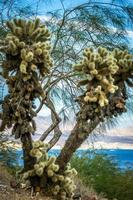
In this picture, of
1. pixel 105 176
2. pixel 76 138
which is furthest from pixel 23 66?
pixel 105 176

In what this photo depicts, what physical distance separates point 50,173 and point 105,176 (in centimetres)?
647

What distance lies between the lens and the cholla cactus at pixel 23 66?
1088 centimetres

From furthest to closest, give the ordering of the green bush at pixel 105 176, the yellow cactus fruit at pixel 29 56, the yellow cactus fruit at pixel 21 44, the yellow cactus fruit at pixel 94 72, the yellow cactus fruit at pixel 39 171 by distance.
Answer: the green bush at pixel 105 176
the yellow cactus fruit at pixel 39 171
the yellow cactus fruit at pixel 94 72
the yellow cactus fruit at pixel 21 44
the yellow cactus fruit at pixel 29 56

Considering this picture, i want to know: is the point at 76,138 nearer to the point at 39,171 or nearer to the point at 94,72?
the point at 39,171

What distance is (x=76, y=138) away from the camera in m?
12.0

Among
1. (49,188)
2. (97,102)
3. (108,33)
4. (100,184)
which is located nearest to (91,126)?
(97,102)

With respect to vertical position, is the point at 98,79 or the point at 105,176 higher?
the point at 98,79

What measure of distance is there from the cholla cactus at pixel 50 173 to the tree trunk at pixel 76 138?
0.18 m

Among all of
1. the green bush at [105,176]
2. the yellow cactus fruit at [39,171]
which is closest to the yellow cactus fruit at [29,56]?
the yellow cactus fruit at [39,171]

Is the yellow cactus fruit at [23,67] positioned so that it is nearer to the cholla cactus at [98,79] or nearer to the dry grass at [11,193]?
the cholla cactus at [98,79]

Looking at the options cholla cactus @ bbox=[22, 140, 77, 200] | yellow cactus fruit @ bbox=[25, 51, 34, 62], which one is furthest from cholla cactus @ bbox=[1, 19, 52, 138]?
cholla cactus @ bbox=[22, 140, 77, 200]

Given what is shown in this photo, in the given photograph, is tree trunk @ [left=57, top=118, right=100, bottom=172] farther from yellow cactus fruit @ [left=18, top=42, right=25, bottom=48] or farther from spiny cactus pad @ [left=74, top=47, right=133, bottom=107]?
yellow cactus fruit @ [left=18, top=42, right=25, bottom=48]

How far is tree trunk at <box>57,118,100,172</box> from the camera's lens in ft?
38.9

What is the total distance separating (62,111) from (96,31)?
2204 millimetres
